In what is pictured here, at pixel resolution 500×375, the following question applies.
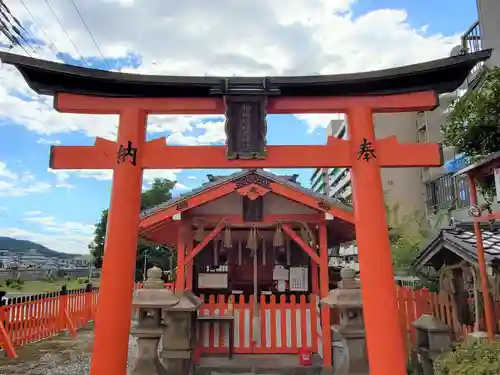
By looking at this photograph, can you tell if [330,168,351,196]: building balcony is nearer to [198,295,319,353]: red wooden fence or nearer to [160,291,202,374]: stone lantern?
[198,295,319,353]: red wooden fence

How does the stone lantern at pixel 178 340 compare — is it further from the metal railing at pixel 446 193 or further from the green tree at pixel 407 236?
the metal railing at pixel 446 193

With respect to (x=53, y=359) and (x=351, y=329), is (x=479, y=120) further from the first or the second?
(x=53, y=359)

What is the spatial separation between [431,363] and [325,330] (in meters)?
3.30

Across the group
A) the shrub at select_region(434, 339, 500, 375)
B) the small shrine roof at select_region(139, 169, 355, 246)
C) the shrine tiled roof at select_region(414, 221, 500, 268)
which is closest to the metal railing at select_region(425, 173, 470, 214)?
the small shrine roof at select_region(139, 169, 355, 246)

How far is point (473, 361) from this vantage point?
12.9 feet

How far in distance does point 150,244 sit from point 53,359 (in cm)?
2315

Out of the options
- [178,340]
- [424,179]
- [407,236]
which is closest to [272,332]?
[178,340]

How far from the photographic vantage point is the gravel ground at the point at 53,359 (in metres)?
7.93

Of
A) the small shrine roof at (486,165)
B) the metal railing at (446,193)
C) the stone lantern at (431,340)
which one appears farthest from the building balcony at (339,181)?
the stone lantern at (431,340)

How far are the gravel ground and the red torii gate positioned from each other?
4.41m

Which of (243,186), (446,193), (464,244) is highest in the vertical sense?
(446,193)

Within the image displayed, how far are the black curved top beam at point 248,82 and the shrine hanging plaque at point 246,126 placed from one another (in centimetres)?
12

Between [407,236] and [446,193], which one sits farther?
[446,193]

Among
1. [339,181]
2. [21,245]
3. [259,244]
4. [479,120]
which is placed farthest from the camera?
[21,245]
